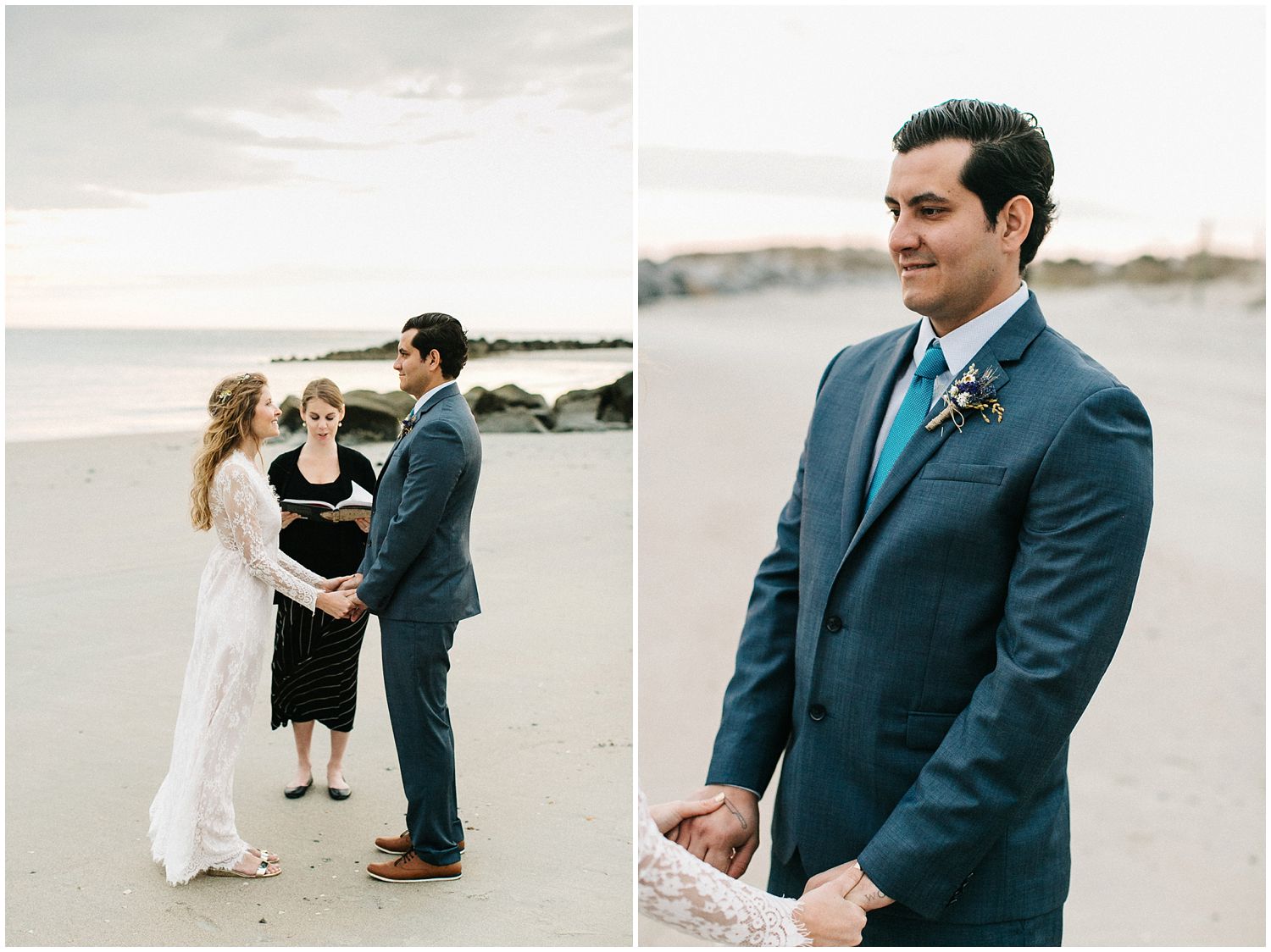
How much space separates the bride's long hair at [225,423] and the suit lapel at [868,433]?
61.5 inches

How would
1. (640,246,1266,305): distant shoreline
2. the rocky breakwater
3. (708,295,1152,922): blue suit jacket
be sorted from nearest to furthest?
(708,295,1152,922): blue suit jacket → the rocky breakwater → (640,246,1266,305): distant shoreline

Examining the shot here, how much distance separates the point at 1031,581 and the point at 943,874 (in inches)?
15.8

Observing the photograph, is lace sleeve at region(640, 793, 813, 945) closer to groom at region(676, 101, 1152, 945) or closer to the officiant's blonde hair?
groom at region(676, 101, 1152, 945)

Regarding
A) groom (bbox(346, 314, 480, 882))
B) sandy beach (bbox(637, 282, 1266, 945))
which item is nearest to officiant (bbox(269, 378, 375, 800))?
groom (bbox(346, 314, 480, 882))

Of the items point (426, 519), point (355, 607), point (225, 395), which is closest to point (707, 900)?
point (426, 519)

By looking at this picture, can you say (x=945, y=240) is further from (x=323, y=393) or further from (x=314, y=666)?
(x=314, y=666)

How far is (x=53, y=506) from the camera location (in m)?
3.42

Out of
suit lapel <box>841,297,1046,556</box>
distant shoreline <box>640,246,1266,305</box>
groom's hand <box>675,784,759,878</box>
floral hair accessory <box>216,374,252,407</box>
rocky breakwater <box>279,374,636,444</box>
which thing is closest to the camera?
suit lapel <box>841,297,1046,556</box>

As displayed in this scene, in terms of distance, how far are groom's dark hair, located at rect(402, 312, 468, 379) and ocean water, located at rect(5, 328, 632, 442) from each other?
6.8 inches

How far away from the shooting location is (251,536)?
2.61 meters

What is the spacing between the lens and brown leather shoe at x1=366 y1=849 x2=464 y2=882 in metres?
2.67

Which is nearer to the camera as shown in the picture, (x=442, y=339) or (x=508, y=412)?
(x=442, y=339)

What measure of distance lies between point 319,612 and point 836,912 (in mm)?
1727

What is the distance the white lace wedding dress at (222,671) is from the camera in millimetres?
2600
